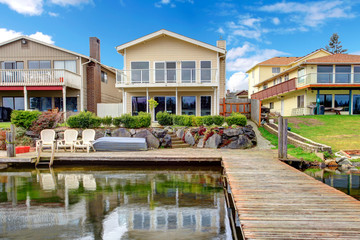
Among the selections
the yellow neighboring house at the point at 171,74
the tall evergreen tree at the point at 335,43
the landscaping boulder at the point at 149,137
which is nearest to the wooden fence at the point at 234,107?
the yellow neighboring house at the point at 171,74

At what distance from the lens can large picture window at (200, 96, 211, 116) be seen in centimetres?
1853

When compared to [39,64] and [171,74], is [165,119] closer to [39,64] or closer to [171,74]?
[171,74]

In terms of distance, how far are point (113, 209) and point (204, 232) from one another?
238 centimetres

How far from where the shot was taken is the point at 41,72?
59.6ft

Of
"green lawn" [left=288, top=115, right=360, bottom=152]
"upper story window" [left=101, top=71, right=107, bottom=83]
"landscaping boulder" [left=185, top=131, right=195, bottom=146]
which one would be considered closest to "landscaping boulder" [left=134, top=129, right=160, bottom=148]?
"landscaping boulder" [left=185, top=131, right=195, bottom=146]

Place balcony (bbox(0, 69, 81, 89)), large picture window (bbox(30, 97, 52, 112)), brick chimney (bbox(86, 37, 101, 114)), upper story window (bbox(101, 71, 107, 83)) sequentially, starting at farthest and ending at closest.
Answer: upper story window (bbox(101, 71, 107, 83)) < brick chimney (bbox(86, 37, 101, 114)) < large picture window (bbox(30, 97, 52, 112)) < balcony (bbox(0, 69, 81, 89))

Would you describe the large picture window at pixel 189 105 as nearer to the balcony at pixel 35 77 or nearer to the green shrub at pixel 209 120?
the green shrub at pixel 209 120

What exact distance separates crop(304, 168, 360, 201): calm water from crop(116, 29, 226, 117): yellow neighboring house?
9199 mm

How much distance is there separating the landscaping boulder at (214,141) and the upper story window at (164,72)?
6263mm

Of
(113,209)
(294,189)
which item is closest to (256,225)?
(294,189)

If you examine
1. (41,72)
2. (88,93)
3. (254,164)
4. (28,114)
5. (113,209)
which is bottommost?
(113,209)

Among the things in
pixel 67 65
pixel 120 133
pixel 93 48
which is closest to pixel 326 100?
pixel 120 133

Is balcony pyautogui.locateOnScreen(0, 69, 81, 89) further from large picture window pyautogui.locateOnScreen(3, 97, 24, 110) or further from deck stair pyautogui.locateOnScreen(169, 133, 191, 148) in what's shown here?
deck stair pyautogui.locateOnScreen(169, 133, 191, 148)

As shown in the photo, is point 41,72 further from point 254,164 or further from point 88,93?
point 254,164
